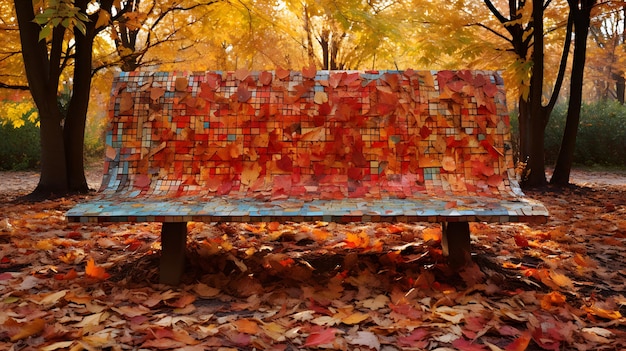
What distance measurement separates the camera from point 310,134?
3.11m

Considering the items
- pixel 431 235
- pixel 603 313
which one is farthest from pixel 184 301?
pixel 431 235

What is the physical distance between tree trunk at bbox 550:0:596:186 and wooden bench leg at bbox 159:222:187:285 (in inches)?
264

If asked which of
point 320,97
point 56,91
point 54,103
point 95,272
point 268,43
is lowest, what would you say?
point 95,272

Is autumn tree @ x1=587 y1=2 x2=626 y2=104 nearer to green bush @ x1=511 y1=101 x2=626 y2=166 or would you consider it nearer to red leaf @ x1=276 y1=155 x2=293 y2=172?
green bush @ x1=511 y1=101 x2=626 y2=166

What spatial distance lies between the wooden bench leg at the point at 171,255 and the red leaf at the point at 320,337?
96 centimetres

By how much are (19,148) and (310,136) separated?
1386cm

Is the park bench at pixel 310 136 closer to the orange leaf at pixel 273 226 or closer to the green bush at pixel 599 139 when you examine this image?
the orange leaf at pixel 273 226

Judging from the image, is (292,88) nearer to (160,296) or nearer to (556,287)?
(160,296)

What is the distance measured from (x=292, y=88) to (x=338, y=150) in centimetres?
46

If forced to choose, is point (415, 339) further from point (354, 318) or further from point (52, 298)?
point (52, 298)

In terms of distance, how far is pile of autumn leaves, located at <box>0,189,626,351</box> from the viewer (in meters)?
2.05

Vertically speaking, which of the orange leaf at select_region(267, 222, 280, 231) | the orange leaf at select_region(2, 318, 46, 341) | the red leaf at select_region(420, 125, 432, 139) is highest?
the red leaf at select_region(420, 125, 432, 139)

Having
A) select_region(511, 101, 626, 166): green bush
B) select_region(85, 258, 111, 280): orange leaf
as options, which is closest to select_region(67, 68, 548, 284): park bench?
select_region(85, 258, 111, 280): orange leaf

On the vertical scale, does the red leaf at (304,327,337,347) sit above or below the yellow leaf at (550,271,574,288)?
below
